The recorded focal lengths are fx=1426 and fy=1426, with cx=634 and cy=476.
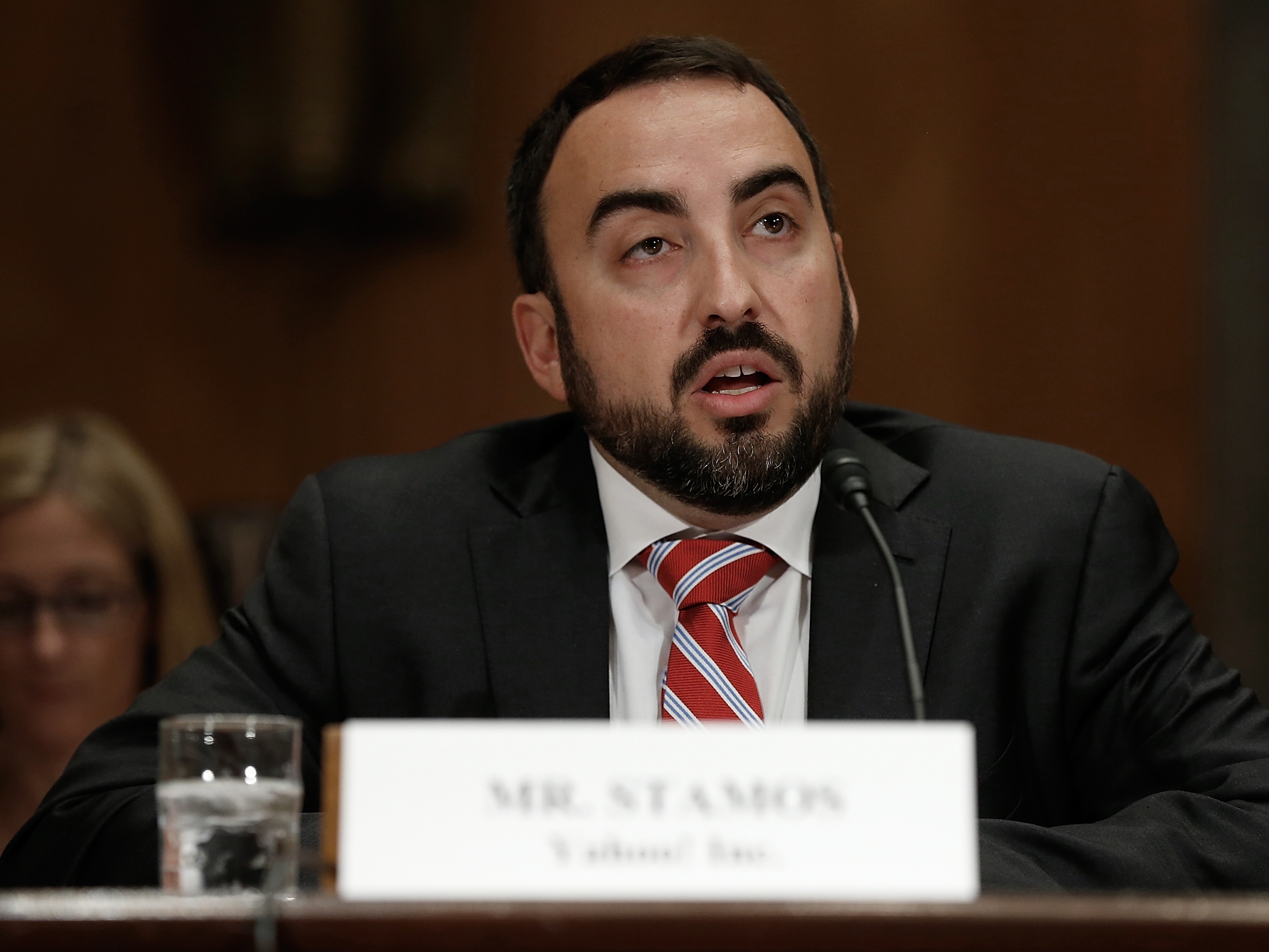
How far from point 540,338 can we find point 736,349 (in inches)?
16.2

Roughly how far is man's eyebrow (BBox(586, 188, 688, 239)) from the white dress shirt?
333mm

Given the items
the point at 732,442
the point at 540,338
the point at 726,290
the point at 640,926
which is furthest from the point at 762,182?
the point at 640,926

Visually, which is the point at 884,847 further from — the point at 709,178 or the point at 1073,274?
the point at 1073,274

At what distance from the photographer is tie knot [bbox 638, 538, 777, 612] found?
1.68 m

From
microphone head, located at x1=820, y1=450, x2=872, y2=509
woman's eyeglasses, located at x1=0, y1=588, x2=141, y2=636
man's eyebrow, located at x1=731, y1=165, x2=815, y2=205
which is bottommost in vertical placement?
woman's eyeglasses, located at x1=0, y1=588, x2=141, y2=636

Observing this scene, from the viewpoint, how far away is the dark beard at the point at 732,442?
1.68m

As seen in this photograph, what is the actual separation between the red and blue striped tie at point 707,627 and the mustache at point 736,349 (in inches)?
7.7

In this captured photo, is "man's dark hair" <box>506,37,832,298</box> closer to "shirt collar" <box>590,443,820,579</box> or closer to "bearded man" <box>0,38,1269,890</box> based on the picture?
"bearded man" <box>0,38,1269,890</box>

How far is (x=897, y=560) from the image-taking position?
68.1 inches

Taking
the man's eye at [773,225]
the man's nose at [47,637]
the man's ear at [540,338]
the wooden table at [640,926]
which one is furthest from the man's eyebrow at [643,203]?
the man's nose at [47,637]

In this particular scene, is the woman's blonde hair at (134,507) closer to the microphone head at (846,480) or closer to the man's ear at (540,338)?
the man's ear at (540,338)

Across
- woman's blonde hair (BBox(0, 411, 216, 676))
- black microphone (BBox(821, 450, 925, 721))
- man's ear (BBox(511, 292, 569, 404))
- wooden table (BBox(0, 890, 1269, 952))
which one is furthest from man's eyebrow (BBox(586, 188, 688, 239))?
woman's blonde hair (BBox(0, 411, 216, 676))

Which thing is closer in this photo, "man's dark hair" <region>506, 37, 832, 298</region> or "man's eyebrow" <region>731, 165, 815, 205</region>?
"man's eyebrow" <region>731, 165, 815, 205</region>

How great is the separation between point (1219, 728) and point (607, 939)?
1.01 metres
